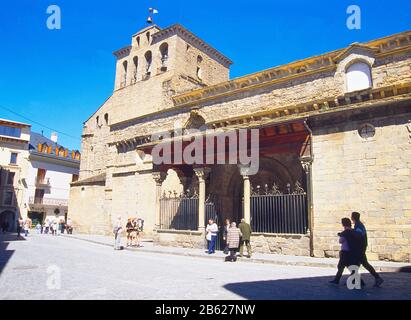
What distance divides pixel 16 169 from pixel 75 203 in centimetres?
1329

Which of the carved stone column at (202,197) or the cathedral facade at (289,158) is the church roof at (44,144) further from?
the carved stone column at (202,197)

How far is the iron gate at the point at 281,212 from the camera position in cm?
1191

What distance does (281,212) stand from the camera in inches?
486

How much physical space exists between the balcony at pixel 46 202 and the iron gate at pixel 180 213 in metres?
27.3

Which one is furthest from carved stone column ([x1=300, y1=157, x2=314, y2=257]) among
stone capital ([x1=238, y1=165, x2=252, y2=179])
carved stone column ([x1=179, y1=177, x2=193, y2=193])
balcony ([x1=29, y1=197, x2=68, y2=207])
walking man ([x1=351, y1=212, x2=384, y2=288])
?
balcony ([x1=29, y1=197, x2=68, y2=207])

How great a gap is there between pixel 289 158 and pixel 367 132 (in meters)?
4.48

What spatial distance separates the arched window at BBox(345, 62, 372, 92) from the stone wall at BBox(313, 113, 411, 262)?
3365 mm

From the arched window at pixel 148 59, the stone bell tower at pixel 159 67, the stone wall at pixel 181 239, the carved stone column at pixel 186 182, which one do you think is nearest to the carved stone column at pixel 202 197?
the stone wall at pixel 181 239

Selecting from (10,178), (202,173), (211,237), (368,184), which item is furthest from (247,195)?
(10,178)


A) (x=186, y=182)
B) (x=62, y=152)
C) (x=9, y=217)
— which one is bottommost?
(x=9, y=217)

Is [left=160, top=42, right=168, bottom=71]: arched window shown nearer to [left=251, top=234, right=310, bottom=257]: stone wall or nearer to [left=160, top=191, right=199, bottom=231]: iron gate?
[left=160, top=191, right=199, bottom=231]: iron gate

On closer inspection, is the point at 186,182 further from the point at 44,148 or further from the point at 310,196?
the point at 44,148

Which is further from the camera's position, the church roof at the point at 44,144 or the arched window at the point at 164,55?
the church roof at the point at 44,144

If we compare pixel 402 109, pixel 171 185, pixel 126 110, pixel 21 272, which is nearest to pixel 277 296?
pixel 21 272
